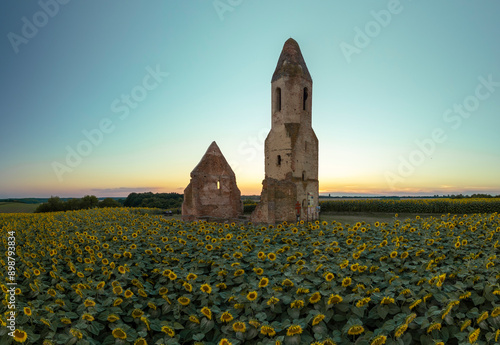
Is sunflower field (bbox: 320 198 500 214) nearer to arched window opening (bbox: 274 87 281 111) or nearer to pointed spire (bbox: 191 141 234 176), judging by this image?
arched window opening (bbox: 274 87 281 111)

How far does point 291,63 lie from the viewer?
2392 centimetres

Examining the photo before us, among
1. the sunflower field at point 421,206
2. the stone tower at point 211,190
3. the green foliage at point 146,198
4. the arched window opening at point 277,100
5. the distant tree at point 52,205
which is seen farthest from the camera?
the green foliage at point 146,198

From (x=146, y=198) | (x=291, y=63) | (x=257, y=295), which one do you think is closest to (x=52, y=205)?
(x=146, y=198)

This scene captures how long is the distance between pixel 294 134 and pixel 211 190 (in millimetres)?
8640

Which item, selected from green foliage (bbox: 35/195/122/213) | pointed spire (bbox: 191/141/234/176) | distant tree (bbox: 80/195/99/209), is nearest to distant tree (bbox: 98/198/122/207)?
green foliage (bbox: 35/195/122/213)

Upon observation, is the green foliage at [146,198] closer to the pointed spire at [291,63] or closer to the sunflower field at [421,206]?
the sunflower field at [421,206]

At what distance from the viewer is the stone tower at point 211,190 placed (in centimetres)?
1855

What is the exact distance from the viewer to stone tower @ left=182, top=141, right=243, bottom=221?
18.5 meters

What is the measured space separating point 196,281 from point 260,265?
3.26 ft

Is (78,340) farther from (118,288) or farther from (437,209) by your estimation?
(437,209)

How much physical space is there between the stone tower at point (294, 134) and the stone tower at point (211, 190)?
14.7ft

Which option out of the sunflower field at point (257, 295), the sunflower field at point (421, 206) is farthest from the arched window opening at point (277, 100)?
the sunflower field at point (257, 295)

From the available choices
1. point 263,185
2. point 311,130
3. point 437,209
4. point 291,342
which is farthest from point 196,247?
point 437,209

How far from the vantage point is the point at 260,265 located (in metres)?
4.29
